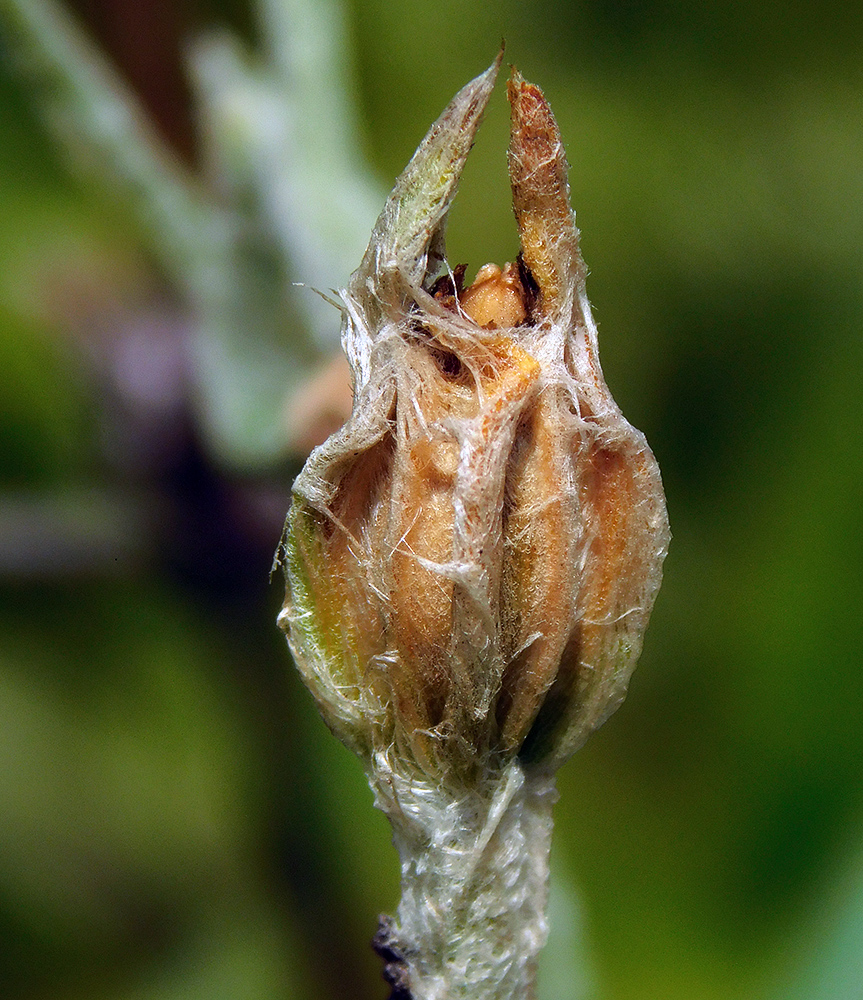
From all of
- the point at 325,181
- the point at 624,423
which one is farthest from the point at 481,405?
the point at 325,181

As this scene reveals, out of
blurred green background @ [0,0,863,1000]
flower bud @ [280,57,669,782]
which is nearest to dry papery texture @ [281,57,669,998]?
flower bud @ [280,57,669,782]

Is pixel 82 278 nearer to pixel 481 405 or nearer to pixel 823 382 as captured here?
pixel 823 382

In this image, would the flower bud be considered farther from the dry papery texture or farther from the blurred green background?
the blurred green background

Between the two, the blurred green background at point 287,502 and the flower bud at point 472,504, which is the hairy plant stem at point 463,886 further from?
the blurred green background at point 287,502

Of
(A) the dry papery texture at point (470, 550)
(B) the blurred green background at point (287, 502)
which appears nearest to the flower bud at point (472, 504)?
(A) the dry papery texture at point (470, 550)

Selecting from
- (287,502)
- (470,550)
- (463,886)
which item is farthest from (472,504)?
(287,502)

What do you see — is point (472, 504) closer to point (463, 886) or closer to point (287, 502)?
point (463, 886)

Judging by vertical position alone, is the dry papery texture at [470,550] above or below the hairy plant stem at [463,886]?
above
